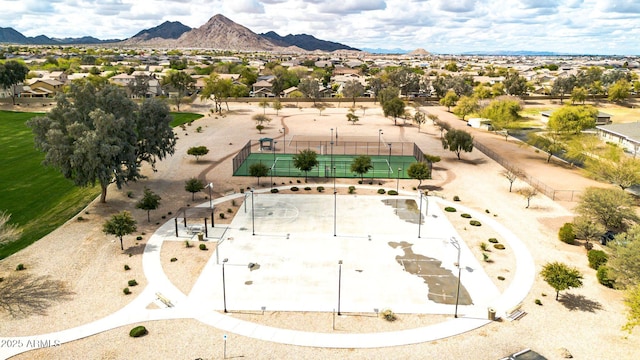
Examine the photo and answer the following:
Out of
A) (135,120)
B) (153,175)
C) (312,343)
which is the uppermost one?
(135,120)

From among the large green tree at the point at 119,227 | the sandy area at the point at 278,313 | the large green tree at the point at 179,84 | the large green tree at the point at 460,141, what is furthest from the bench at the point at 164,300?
the large green tree at the point at 179,84

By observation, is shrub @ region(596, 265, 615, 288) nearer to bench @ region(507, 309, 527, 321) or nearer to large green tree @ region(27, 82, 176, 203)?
bench @ region(507, 309, 527, 321)

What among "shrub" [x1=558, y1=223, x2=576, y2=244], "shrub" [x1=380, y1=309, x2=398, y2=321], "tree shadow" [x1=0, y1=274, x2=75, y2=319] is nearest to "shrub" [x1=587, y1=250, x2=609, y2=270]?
"shrub" [x1=558, y1=223, x2=576, y2=244]

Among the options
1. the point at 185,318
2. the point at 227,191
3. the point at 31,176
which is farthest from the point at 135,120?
the point at 185,318

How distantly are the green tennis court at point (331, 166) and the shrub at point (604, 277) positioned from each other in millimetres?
31771

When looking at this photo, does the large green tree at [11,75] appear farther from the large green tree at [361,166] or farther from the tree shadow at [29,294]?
the large green tree at [361,166]

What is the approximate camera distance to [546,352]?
28734 millimetres

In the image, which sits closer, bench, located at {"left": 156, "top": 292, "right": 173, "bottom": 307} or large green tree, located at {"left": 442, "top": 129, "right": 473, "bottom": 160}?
bench, located at {"left": 156, "top": 292, "right": 173, "bottom": 307}

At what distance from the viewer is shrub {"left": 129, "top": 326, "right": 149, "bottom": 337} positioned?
2987 cm

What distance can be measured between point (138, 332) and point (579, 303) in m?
36.4

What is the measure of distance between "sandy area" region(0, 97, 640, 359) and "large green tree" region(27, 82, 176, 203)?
625 cm

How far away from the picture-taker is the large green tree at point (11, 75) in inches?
4958

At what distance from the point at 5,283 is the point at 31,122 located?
74.8 feet

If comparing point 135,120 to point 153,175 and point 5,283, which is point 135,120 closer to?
point 153,175
